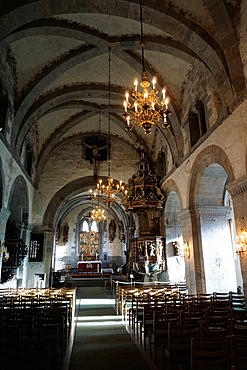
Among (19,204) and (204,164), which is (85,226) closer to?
(19,204)

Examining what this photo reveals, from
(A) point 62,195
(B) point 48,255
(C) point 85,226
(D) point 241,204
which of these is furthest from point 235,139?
(C) point 85,226

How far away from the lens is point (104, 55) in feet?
35.3

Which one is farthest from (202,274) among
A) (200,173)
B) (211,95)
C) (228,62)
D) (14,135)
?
(14,135)

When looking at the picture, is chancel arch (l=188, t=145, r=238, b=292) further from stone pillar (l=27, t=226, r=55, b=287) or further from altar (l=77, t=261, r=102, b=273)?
altar (l=77, t=261, r=102, b=273)

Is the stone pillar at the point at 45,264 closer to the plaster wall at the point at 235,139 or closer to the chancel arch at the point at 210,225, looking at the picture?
the chancel arch at the point at 210,225

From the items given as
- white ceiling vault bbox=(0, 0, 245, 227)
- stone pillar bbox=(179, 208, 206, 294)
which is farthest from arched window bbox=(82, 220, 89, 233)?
stone pillar bbox=(179, 208, 206, 294)

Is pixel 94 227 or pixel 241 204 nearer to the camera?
pixel 241 204

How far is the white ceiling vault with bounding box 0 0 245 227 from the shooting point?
7.54 meters

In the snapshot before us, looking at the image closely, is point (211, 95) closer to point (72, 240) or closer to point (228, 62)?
point (228, 62)

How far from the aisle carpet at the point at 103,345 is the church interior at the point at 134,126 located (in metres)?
0.44

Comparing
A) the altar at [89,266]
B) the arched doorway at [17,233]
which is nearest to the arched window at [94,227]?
the altar at [89,266]

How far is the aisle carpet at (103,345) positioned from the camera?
466 centimetres

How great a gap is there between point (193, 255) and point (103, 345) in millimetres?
5159

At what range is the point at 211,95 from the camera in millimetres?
9445
